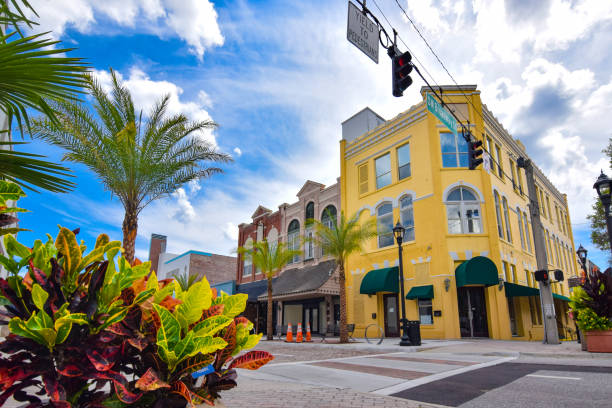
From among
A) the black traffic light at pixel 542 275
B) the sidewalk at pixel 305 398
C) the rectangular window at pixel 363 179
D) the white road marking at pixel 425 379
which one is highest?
the rectangular window at pixel 363 179

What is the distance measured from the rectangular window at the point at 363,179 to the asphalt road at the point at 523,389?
17662mm

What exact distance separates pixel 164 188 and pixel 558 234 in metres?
34.5

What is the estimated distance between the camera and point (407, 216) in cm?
2175

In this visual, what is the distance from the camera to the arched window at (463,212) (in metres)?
19.9

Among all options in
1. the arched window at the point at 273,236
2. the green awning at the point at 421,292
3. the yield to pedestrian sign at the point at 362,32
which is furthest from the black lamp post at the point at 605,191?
the arched window at the point at 273,236

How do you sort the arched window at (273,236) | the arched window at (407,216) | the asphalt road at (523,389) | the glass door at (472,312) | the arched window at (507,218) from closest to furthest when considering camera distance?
the asphalt road at (523,389) < the glass door at (472,312) < the arched window at (407,216) < the arched window at (507,218) < the arched window at (273,236)

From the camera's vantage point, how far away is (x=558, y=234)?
33406 millimetres

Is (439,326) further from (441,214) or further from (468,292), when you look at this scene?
(441,214)

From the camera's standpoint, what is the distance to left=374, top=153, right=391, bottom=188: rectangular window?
77.8 feet

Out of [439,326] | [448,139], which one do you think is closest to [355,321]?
[439,326]

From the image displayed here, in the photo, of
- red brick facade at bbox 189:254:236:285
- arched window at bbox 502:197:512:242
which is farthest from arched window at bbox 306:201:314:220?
red brick facade at bbox 189:254:236:285

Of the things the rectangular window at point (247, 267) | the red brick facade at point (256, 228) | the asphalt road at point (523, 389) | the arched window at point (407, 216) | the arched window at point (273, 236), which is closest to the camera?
the asphalt road at point (523, 389)

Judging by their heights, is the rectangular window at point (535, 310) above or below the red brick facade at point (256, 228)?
below

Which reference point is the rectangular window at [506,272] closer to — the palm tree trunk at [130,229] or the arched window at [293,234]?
the arched window at [293,234]
